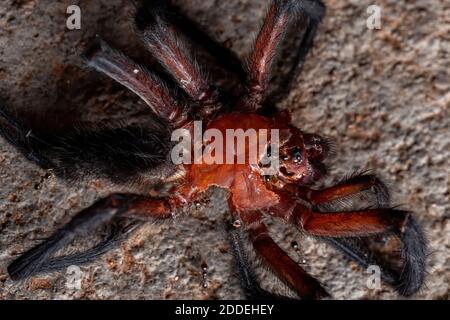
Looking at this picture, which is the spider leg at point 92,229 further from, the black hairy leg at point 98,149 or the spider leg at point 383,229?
the spider leg at point 383,229

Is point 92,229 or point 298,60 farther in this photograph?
point 298,60

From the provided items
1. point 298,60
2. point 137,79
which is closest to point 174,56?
point 137,79

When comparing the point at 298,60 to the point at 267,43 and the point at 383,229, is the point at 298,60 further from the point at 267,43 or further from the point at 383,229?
the point at 383,229

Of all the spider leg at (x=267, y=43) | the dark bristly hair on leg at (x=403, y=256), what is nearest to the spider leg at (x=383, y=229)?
the dark bristly hair on leg at (x=403, y=256)

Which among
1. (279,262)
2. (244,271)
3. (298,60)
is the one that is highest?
(298,60)

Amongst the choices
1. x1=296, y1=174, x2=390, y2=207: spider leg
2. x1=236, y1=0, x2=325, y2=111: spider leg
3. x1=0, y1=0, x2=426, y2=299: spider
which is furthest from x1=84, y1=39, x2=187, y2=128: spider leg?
x1=296, y1=174, x2=390, y2=207: spider leg

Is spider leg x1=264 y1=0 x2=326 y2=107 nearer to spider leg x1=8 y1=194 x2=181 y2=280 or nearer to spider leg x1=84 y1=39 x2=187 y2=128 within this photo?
spider leg x1=84 y1=39 x2=187 y2=128
